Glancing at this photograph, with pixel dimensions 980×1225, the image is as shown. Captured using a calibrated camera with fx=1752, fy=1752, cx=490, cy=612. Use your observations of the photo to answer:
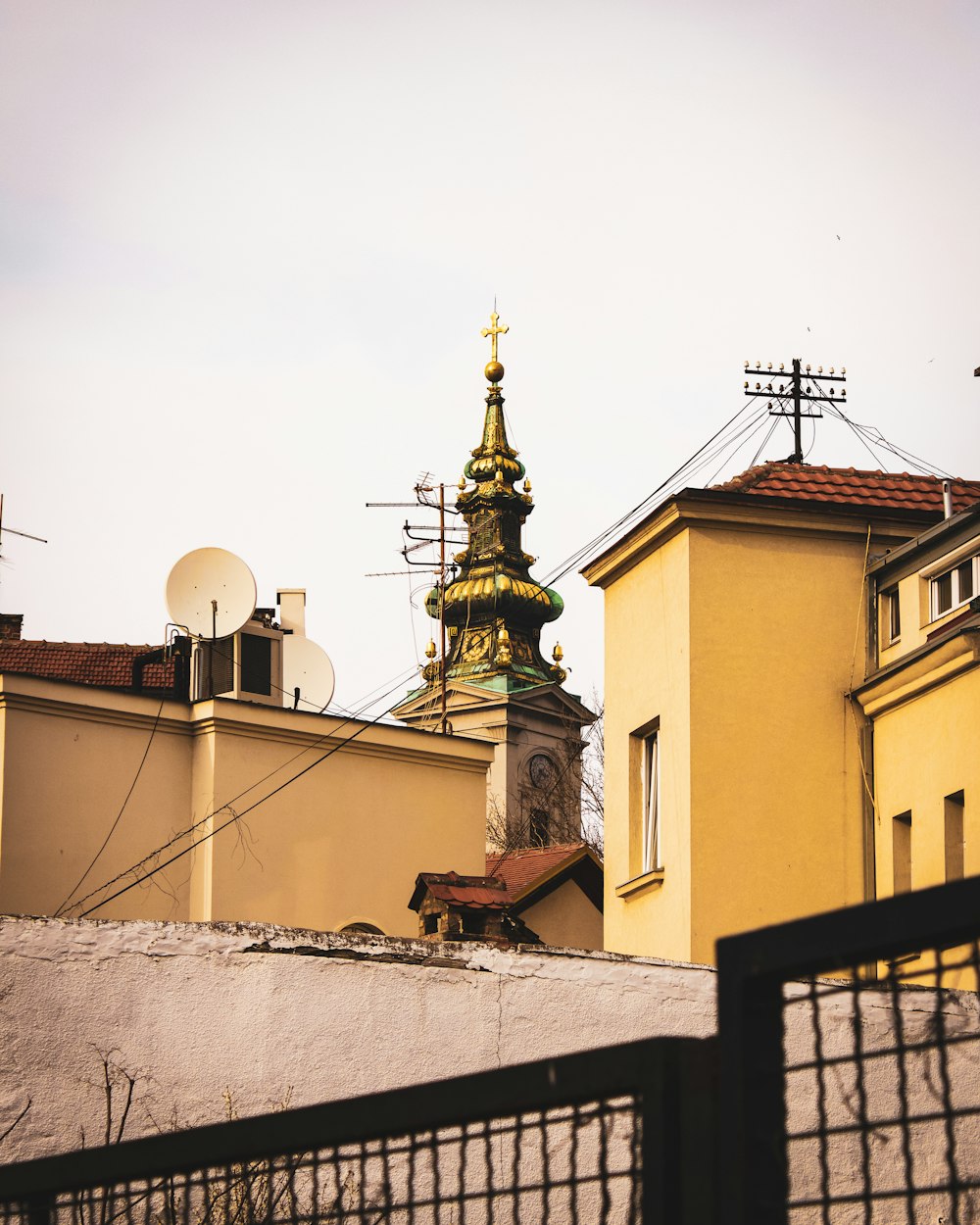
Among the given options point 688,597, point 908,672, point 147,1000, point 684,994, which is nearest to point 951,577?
point 908,672

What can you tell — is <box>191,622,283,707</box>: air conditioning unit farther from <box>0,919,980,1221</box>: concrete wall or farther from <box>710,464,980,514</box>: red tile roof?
<box>0,919,980,1221</box>: concrete wall

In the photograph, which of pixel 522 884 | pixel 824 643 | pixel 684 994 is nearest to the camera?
pixel 684 994

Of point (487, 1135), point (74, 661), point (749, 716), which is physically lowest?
point (487, 1135)

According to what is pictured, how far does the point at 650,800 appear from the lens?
16.8m

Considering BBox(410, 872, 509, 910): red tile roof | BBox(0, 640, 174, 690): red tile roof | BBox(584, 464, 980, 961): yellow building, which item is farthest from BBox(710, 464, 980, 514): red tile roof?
BBox(0, 640, 174, 690): red tile roof

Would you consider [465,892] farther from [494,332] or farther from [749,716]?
[494,332]

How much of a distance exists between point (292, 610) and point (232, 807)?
905 cm

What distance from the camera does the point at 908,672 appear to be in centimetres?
1502

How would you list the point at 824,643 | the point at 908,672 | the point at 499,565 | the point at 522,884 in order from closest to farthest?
the point at 908,672
the point at 824,643
the point at 522,884
the point at 499,565

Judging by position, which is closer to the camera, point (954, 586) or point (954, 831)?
point (954, 831)

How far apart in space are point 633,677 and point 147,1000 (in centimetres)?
Answer: 908

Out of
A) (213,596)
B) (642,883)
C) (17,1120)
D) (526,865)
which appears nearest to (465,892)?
(642,883)

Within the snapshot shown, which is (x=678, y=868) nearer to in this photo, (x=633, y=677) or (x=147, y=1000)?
(x=633, y=677)

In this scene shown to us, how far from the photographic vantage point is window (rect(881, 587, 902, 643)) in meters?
16.2
